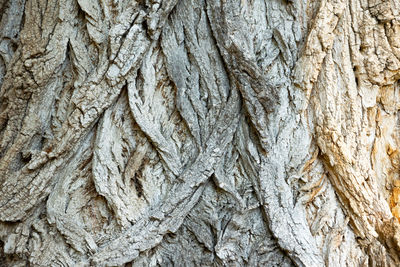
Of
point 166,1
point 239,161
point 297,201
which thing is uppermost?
point 166,1

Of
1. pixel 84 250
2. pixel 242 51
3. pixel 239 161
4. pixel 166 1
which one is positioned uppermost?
pixel 166 1

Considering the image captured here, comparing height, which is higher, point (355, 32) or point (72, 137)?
point (355, 32)

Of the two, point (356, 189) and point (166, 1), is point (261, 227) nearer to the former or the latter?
point (356, 189)

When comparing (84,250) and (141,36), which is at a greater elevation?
(141,36)

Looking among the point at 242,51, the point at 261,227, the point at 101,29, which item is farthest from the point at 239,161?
the point at 101,29

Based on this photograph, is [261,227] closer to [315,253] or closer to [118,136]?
[315,253]

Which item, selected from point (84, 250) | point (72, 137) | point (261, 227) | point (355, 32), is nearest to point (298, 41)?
point (355, 32)
